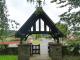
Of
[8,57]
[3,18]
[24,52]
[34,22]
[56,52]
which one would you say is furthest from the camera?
[8,57]

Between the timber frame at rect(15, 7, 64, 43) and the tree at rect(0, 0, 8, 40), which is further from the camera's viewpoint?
the timber frame at rect(15, 7, 64, 43)

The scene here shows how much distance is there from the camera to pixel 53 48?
23.9 meters

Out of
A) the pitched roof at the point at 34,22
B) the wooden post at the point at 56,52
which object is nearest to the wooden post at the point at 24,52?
the pitched roof at the point at 34,22

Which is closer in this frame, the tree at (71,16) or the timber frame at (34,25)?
the tree at (71,16)

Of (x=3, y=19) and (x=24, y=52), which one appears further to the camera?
(x=24, y=52)

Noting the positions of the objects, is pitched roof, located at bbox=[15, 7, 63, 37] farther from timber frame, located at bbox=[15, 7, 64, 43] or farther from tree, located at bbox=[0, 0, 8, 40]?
tree, located at bbox=[0, 0, 8, 40]

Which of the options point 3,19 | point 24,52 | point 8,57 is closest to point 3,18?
point 3,19

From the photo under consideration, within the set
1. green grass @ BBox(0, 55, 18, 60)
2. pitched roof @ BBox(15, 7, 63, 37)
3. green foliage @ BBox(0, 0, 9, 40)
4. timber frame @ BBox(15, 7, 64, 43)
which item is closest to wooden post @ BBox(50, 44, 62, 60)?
timber frame @ BBox(15, 7, 64, 43)

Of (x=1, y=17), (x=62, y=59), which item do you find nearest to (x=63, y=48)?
(x=62, y=59)

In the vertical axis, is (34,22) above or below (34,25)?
above

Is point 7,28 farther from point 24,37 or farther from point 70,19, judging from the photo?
point 24,37

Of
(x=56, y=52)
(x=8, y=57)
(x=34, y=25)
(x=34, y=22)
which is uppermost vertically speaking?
(x=34, y=22)

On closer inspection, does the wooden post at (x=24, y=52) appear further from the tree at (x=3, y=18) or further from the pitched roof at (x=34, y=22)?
the tree at (x=3, y=18)

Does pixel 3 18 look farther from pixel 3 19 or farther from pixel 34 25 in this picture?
pixel 34 25
